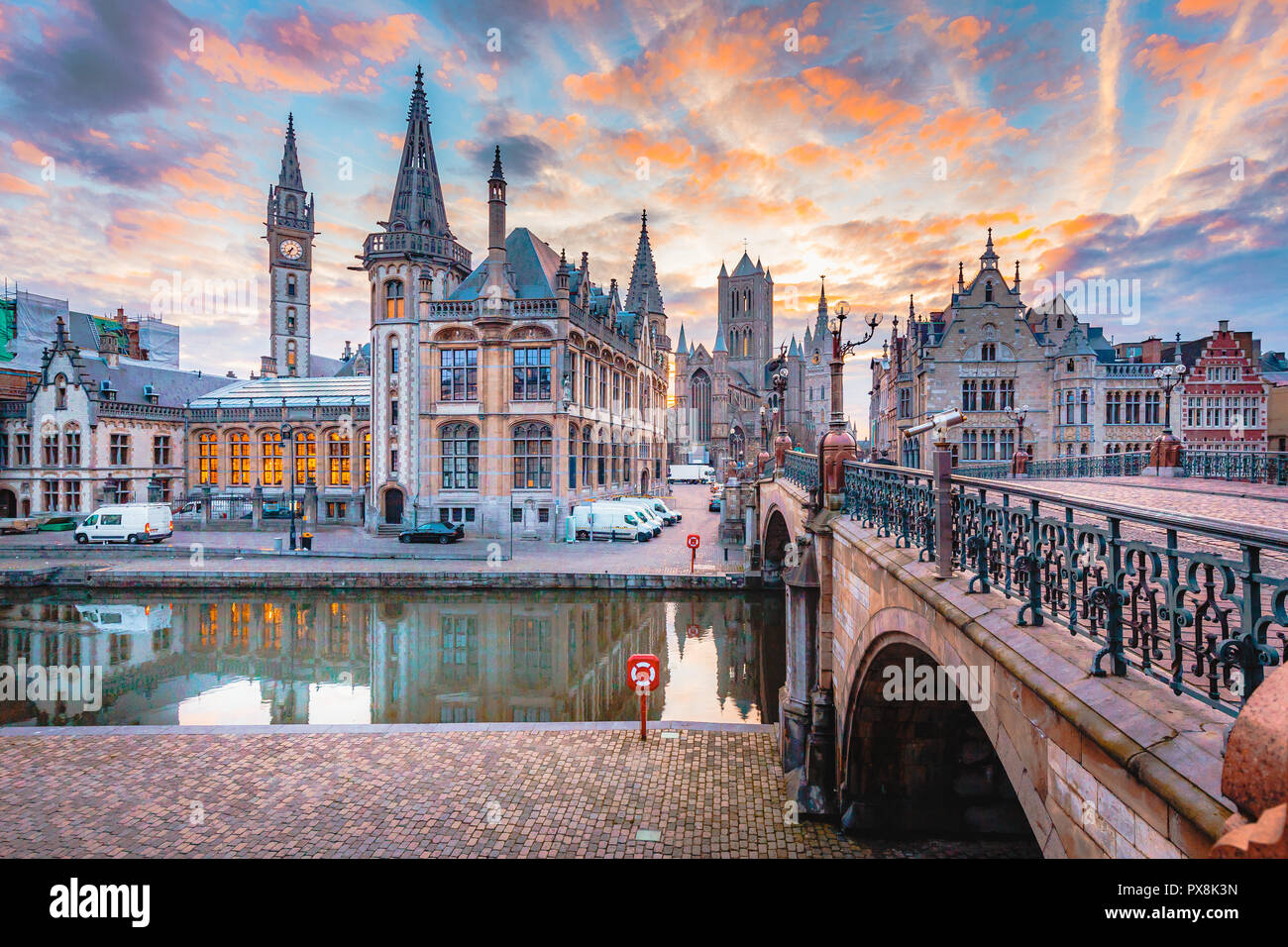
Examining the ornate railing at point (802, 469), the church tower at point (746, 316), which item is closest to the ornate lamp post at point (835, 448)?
the ornate railing at point (802, 469)

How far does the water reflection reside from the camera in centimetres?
1449

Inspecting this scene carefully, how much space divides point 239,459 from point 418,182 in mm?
23713

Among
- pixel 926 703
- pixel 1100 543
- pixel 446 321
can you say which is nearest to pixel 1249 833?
pixel 1100 543

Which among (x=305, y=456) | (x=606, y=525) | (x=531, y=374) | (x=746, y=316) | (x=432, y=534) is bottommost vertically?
(x=432, y=534)

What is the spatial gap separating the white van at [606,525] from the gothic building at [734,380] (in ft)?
172

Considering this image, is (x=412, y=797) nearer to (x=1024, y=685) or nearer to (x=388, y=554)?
(x=1024, y=685)

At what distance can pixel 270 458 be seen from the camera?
144 ft

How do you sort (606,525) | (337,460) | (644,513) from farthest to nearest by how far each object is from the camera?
(337,460), (644,513), (606,525)

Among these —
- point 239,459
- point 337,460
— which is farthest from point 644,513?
point 239,459

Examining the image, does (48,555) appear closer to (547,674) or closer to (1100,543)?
(547,674)

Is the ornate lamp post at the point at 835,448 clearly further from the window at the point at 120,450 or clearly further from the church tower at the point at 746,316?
the church tower at the point at 746,316

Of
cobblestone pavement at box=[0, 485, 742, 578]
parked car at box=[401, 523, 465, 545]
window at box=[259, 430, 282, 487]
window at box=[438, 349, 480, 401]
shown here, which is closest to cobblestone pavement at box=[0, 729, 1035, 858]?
cobblestone pavement at box=[0, 485, 742, 578]

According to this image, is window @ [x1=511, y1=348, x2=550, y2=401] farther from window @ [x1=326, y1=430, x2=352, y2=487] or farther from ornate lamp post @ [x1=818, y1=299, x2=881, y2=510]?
ornate lamp post @ [x1=818, y1=299, x2=881, y2=510]

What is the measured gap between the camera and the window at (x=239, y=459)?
4428cm
